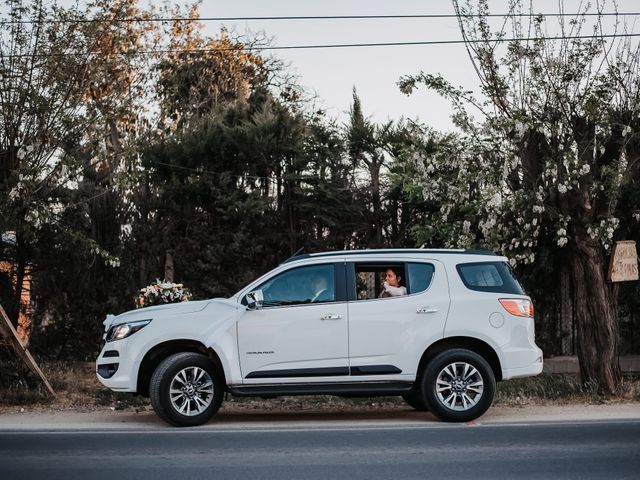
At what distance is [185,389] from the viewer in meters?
12.1

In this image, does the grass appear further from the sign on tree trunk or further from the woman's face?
the woman's face

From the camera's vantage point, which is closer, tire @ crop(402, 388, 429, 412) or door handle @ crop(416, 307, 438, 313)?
door handle @ crop(416, 307, 438, 313)

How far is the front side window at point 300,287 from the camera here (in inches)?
486

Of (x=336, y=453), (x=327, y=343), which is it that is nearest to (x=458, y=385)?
(x=327, y=343)

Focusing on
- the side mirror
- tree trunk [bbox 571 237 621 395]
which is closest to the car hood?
the side mirror

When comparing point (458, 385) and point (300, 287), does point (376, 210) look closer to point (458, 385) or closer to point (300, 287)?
point (300, 287)

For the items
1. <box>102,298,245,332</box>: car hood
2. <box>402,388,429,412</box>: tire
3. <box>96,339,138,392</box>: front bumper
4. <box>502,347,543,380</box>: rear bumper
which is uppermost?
<box>102,298,245,332</box>: car hood

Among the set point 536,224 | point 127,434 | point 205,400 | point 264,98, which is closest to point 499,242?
point 536,224

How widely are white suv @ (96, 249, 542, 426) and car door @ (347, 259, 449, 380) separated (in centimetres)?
1

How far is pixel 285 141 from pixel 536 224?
5.75 metres

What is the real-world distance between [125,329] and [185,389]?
104 centimetres

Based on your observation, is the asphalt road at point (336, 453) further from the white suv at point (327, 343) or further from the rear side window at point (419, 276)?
the rear side window at point (419, 276)

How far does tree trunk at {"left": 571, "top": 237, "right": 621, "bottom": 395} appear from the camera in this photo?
15.6 m

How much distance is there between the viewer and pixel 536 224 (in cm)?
1562
